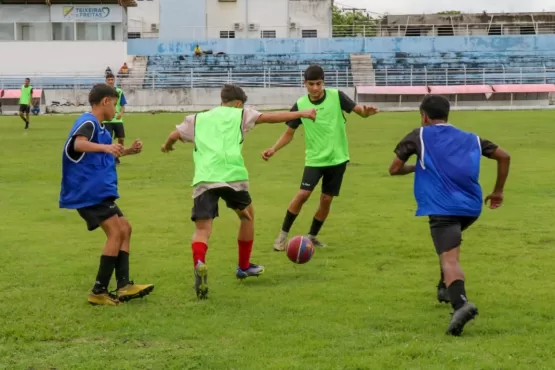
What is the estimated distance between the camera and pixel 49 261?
9008mm

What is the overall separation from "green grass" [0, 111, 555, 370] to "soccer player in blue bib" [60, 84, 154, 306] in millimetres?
232

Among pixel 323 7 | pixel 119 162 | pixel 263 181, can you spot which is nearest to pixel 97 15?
pixel 323 7

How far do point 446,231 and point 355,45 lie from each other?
165 feet

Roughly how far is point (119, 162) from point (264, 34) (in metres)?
46.2

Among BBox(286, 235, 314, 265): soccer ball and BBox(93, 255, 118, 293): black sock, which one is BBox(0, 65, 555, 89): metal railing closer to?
BBox(286, 235, 314, 265): soccer ball

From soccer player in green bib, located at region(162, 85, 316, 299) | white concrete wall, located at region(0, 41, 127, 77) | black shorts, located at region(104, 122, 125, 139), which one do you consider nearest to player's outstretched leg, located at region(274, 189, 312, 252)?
soccer player in green bib, located at region(162, 85, 316, 299)

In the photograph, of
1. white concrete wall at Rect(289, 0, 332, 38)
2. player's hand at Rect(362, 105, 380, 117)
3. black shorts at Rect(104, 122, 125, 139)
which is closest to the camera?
player's hand at Rect(362, 105, 380, 117)

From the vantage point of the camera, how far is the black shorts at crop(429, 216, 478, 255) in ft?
20.6

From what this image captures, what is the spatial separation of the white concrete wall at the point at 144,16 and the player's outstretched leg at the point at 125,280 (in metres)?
59.1

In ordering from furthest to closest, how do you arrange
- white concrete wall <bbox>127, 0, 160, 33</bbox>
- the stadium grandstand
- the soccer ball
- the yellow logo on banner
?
1. white concrete wall <bbox>127, 0, 160, 33</bbox>
2. the yellow logo on banner
3. the stadium grandstand
4. the soccer ball

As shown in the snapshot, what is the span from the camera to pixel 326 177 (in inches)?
386

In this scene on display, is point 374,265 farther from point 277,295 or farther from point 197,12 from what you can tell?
point 197,12

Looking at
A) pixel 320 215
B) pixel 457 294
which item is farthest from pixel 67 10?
pixel 457 294

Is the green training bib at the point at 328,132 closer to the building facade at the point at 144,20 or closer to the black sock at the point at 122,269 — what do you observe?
the black sock at the point at 122,269
